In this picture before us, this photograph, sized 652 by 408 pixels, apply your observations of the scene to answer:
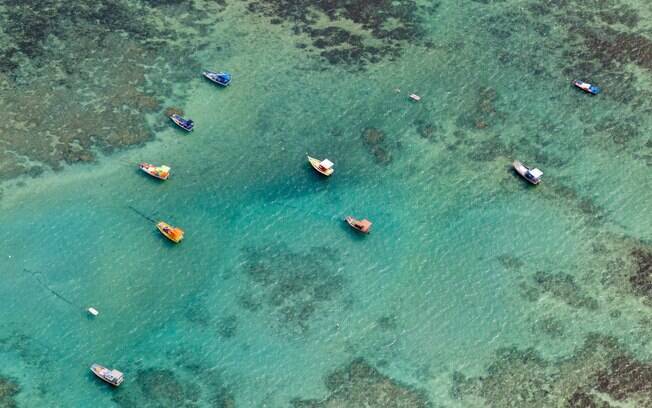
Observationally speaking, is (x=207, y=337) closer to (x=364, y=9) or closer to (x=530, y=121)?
(x=530, y=121)

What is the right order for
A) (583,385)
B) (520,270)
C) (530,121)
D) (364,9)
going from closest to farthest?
(583,385) → (520,270) → (530,121) → (364,9)

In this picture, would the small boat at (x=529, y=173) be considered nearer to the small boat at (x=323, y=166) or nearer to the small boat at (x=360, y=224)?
the small boat at (x=360, y=224)

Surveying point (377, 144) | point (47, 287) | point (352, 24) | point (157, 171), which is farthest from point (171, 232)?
point (352, 24)

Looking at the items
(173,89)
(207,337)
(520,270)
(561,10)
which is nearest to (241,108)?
(173,89)

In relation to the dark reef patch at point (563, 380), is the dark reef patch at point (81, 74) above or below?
above

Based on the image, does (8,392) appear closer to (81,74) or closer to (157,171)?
(157,171)

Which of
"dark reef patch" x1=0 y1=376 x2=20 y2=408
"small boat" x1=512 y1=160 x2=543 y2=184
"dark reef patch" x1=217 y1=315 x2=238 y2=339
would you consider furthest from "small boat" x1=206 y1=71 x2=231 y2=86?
"dark reef patch" x1=0 y1=376 x2=20 y2=408

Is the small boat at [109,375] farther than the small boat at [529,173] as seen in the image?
No

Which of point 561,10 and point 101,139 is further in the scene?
point 561,10

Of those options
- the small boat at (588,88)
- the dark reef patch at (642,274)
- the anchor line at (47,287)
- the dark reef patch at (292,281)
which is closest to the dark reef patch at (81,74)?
the anchor line at (47,287)
